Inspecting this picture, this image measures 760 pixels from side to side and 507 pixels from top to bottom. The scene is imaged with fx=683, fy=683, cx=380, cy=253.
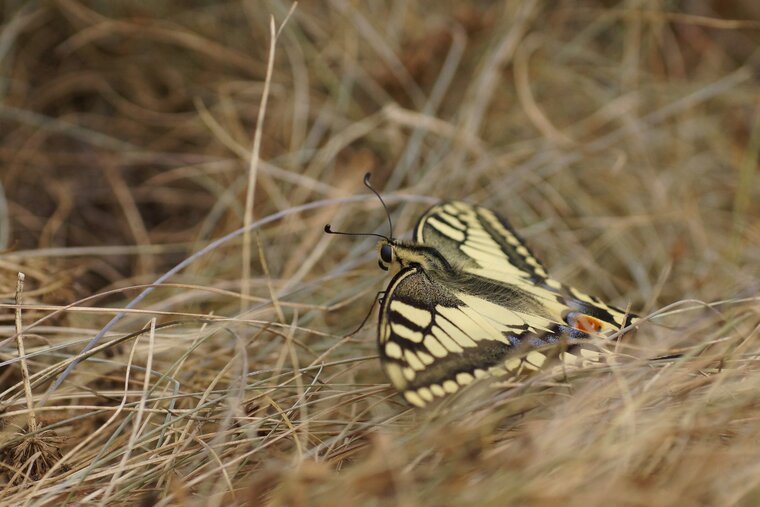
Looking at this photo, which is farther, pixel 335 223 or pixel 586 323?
pixel 335 223

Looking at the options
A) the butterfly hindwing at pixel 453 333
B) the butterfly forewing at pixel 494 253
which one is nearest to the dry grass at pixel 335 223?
the butterfly hindwing at pixel 453 333

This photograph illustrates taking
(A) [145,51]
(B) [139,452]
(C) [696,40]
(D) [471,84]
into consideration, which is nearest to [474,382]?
(B) [139,452]

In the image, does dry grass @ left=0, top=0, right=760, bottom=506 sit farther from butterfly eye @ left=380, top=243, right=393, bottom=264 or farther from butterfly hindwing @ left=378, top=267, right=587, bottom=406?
butterfly eye @ left=380, top=243, right=393, bottom=264

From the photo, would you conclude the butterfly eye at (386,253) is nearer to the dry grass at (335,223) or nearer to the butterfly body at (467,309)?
the butterfly body at (467,309)

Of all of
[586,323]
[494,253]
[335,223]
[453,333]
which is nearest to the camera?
[453,333]

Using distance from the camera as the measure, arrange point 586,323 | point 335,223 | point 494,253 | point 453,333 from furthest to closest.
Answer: point 335,223
point 494,253
point 586,323
point 453,333

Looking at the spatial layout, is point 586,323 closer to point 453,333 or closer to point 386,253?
point 453,333

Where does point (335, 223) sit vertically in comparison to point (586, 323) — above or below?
above

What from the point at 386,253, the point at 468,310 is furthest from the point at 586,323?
the point at 386,253
